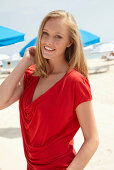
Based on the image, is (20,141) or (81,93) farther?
(20,141)

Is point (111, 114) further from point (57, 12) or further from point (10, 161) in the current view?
point (57, 12)

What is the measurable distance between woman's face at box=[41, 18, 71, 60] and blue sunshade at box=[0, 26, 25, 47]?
114 inches

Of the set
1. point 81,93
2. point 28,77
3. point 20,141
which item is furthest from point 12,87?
point 20,141

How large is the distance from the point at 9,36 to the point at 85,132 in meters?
3.53

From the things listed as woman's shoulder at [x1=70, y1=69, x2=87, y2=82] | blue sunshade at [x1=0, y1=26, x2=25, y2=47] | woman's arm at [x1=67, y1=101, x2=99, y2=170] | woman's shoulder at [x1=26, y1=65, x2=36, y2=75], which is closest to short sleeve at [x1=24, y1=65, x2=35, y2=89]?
woman's shoulder at [x1=26, y1=65, x2=36, y2=75]

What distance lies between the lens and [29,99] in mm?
1275

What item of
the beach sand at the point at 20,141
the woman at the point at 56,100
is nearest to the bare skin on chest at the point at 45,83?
the woman at the point at 56,100

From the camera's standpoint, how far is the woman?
3.71ft

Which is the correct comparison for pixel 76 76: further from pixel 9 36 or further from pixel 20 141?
pixel 9 36

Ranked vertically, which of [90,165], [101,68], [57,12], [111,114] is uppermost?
[57,12]

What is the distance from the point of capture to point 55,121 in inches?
45.8

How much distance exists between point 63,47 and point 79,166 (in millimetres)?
676

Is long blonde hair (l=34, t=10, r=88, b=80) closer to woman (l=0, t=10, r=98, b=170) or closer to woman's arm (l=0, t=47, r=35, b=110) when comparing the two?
woman (l=0, t=10, r=98, b=170)

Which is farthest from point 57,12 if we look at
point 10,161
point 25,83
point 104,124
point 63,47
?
point 104,124
